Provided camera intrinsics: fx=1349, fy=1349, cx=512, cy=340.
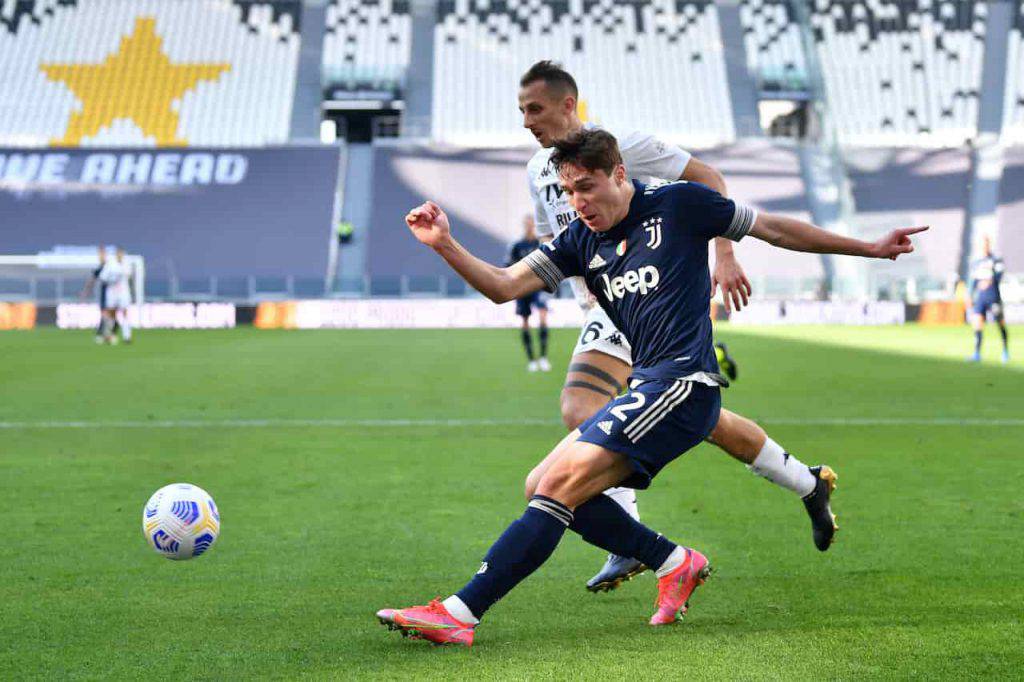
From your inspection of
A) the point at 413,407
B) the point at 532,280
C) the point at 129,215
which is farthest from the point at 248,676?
the point at 129,215

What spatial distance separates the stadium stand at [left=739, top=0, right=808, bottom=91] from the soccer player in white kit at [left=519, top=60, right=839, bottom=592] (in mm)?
45585

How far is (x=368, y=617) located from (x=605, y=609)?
898 millimetres

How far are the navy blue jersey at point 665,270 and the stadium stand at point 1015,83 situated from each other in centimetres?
4674

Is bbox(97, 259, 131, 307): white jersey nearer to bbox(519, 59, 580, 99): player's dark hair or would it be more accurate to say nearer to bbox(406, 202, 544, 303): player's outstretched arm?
bbox(519, 59, 580, 99): player's dark hair

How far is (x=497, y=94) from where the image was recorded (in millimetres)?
49219

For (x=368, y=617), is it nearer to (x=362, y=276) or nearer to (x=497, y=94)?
(x=362, y=276)

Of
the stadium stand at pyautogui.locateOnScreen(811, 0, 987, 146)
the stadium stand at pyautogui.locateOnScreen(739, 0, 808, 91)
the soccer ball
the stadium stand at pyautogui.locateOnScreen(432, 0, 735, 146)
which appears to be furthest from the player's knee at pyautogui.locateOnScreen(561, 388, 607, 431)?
the stadium stand at pyautogui.locateOnScreen(739, 0, 808, 91)

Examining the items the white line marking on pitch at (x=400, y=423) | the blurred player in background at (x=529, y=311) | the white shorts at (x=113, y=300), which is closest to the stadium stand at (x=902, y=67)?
the white shorts at (x=113, y=300)

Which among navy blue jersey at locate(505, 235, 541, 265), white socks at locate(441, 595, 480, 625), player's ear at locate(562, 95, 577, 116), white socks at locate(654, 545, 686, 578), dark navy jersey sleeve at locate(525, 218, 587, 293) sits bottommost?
white socks at locate(441, 595, 480, 625)

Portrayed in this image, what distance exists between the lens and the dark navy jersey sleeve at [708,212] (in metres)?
4.86

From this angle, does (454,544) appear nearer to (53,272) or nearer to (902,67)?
(53,272)

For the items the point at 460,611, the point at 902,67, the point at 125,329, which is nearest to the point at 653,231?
the point at 460,611

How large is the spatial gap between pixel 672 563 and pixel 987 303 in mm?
17546

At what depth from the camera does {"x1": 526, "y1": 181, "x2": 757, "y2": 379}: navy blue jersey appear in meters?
4.76
